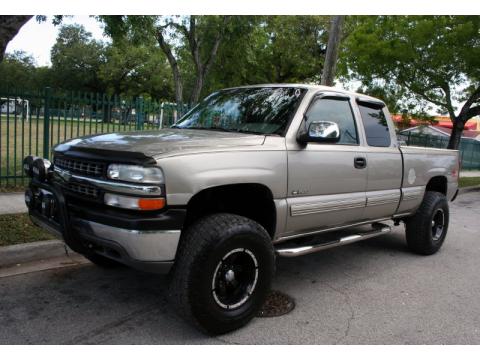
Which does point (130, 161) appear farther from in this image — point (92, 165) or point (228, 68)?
point (228, 68)

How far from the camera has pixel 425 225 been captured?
567 centimetres

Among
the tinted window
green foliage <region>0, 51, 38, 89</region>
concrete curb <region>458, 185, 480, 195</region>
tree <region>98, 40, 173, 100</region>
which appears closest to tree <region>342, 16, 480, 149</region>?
concrete curb <region>458, 185, 480, 195</region>

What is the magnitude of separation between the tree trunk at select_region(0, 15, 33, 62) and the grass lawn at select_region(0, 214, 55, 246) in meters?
1.96

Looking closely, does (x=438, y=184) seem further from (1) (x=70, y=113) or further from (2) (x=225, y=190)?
(1) (x=70, y=113)

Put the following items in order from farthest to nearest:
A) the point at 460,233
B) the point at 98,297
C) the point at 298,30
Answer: the point at 298,30 < the point at 460,233 < the point at 98,297

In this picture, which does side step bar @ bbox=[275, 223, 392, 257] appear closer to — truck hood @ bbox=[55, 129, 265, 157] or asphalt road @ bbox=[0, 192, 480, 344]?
asphalt road @ bbox=[0, 192, 480, 344]

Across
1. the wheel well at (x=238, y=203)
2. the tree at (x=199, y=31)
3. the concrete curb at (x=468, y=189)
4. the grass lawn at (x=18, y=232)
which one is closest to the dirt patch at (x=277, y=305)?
the wheel well at (x=238, y=203)

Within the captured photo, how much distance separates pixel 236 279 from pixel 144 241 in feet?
2.86

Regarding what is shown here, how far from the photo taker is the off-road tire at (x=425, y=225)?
223 inches

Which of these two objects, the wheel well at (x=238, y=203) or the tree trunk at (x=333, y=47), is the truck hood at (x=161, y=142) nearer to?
the wheel well at (x=238, y=203)

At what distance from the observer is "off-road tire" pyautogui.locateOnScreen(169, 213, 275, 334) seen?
3078 mm

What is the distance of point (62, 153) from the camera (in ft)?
11.7

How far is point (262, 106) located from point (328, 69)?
18.9ft

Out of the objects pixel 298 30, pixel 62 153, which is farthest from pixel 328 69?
pixel 298 30
